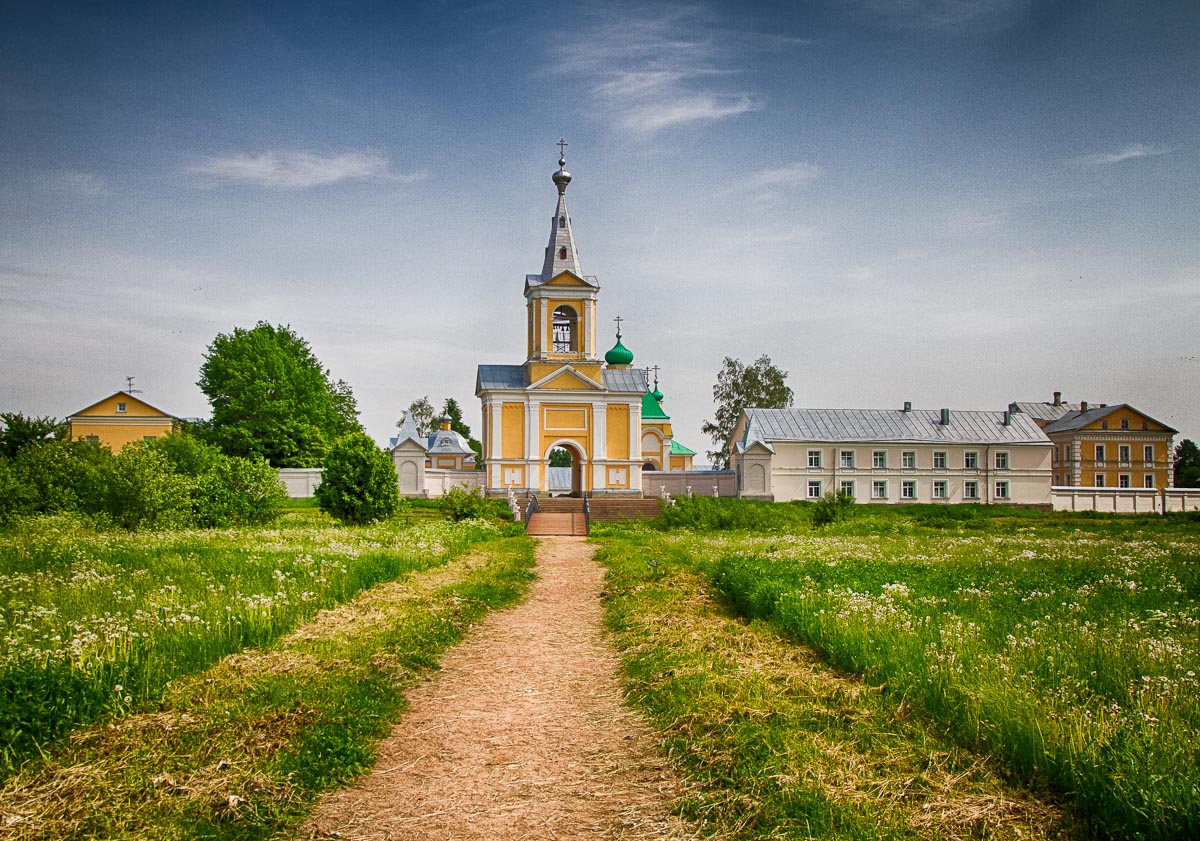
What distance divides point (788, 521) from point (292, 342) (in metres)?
37.6

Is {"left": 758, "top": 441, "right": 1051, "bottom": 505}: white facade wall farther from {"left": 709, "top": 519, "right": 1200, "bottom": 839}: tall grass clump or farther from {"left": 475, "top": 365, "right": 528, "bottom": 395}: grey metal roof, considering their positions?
{"left": 709, "top": 519, "right": 1200, "bottom": 839}: tall grass clump

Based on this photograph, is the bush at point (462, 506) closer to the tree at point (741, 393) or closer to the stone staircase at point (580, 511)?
the stone staircase at point (580, 511)

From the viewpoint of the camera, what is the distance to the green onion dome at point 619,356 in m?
56.0

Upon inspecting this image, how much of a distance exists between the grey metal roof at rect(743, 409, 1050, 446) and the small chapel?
9.20 meters

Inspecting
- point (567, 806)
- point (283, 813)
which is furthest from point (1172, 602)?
point (283, 813)

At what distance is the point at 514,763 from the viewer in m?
5.43

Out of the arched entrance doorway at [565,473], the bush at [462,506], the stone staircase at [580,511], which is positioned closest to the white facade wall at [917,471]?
the arched entrance doorway at [565,473]

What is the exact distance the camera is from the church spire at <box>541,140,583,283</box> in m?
46.2

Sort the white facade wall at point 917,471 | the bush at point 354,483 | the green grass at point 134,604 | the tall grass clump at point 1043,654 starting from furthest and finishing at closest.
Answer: the white facade wall at point 917,471 → the bush at point 354,483 → the green grass at point 134,604 → the tall grass clump at point 1043,654

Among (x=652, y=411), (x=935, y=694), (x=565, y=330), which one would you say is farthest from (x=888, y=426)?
(x=935, y=694)

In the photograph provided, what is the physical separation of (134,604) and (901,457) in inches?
1939

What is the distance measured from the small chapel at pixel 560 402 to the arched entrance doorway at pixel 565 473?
124 millimetres

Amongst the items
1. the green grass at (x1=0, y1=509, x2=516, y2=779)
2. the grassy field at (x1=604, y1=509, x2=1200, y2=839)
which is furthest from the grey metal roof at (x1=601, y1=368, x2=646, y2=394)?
the grassy field at (x1=604, y1=509, x2=1200, y2=839)

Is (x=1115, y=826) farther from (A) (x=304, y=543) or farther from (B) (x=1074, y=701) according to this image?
(A) (x=304, y=543)
